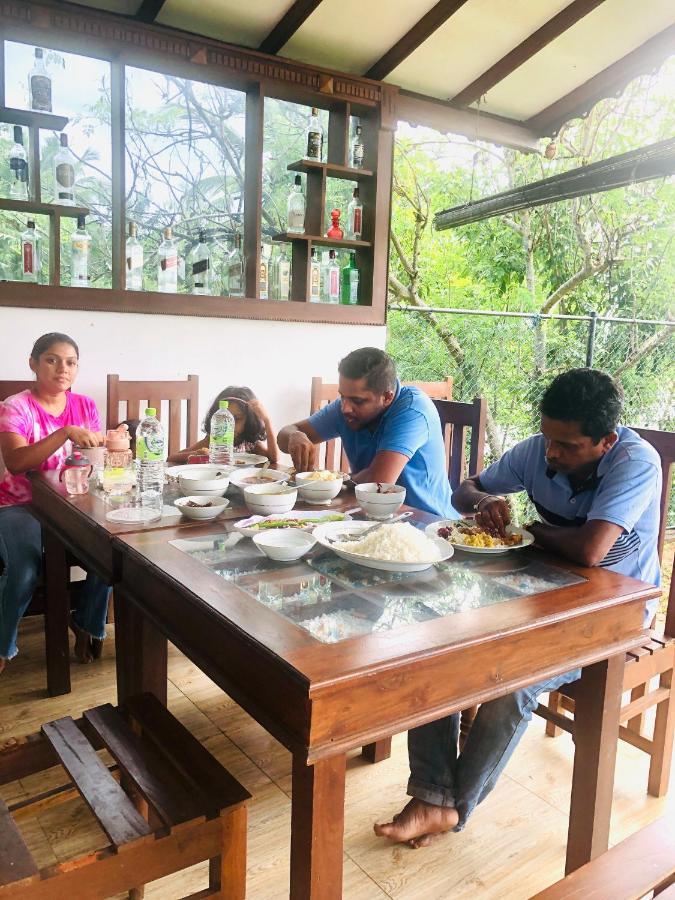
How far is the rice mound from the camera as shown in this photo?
1.30 meters

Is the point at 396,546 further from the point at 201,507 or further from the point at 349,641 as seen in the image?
Answer: the point at 201,507

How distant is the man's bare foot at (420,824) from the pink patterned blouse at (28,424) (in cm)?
150

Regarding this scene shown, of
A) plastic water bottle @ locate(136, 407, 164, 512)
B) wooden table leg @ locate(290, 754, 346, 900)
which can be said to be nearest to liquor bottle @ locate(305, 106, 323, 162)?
plastic water bottle @ locate(136, 407, 164, 512)

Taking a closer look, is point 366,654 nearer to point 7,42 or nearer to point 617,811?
point 617,811

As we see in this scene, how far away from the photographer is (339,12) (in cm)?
286

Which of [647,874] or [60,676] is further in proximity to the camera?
[60,676]

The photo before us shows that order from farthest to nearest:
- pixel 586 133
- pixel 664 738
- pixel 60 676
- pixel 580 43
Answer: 1. pixel 586 133
2. pixel 580 43
3. pixel 60 676
4. pixel 664 738

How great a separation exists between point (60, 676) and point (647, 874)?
6.19ft

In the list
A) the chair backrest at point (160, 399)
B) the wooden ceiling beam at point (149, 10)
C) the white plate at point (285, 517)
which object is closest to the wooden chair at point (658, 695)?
the white plate at point (285, 517)

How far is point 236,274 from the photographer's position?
3.26 m

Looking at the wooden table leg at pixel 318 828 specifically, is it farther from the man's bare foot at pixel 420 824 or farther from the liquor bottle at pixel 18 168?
the liquor bottle at pixel 18 168

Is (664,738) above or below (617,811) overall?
above

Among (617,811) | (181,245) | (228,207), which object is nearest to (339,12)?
(228,207)

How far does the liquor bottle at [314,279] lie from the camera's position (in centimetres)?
339
